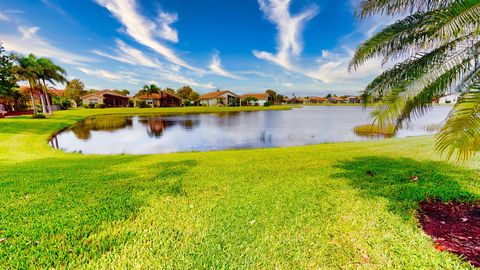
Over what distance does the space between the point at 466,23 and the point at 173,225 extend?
508cm

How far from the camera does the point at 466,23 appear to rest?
310cm

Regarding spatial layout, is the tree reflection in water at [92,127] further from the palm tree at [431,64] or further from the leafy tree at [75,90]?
the leafy tree at [75,90]

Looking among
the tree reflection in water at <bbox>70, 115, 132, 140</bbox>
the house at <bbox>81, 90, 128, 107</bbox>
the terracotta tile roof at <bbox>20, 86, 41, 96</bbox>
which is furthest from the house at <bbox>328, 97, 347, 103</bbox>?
the terracotta tile roof at <bbox>20, 86, 41, 96</bbox>

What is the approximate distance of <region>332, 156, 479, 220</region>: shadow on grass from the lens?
4.38m

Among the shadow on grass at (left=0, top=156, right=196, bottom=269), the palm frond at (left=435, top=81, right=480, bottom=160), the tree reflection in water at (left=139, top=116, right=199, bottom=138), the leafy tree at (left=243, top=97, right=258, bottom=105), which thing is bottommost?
the tree reflection in water at (left=139, top=116, right=199, bottom=138)

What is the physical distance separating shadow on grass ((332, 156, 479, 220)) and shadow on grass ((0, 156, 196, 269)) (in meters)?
4.20

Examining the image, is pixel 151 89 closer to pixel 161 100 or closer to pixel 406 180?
pixel 161 100

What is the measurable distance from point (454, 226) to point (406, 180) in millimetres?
Result: 2111

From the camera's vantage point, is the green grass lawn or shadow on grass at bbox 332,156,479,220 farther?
shadow on grass at bbox 332,156,479,220

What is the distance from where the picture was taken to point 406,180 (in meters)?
5.44

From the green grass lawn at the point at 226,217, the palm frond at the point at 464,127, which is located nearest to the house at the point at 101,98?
the green grass lawn at the point at 226,217

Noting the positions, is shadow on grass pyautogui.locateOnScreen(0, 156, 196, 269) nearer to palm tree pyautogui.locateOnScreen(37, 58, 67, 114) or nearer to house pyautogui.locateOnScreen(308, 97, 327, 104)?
palm tree pyautogui.locateOnScreen(37, 58, 67, 114)

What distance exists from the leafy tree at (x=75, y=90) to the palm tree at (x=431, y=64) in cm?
8966

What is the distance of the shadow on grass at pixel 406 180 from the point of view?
4.38 meters
